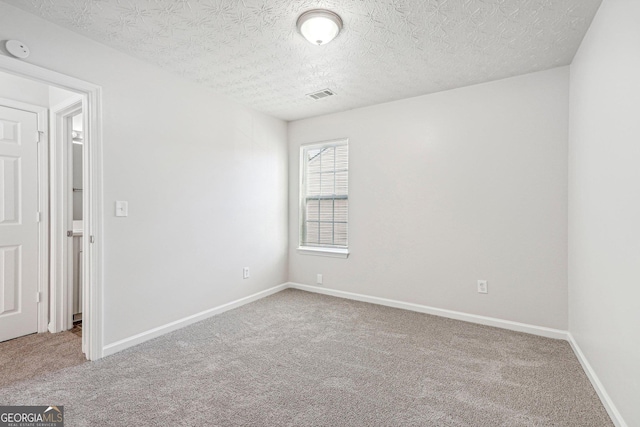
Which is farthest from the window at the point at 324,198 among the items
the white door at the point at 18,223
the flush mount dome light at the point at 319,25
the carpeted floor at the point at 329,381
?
the white door at the point at 18,223

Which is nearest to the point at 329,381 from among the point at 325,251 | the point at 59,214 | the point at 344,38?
the point at 325,251

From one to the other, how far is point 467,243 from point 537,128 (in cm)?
126

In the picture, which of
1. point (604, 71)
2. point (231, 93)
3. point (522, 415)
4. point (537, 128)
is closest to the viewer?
point (522, 415)

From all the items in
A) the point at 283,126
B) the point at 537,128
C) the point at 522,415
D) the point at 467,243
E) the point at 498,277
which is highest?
the point at 283,126

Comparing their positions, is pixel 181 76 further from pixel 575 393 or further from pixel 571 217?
pixel 575 393

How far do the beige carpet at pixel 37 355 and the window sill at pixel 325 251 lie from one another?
2.60m

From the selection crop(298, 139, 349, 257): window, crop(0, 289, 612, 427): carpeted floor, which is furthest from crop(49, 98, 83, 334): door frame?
crop(298, 139, 349, 257): window

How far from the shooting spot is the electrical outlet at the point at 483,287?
3.09m

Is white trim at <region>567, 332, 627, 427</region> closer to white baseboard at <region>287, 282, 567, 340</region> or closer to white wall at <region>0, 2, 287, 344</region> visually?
white baseboard at <region>287, 282, 567, 340</region>

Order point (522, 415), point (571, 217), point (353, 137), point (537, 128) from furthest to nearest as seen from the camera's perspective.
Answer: point (353, 137) → point (537, 128) → point (571, 217) → point (522, 415)

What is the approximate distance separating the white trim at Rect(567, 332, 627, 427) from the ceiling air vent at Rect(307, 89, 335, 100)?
3.21m

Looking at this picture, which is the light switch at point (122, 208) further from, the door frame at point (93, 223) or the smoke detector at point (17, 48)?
the smoke detector at point (17, 48)

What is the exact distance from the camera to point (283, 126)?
173 inches

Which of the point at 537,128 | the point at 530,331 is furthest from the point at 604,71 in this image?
the point at 530,331
